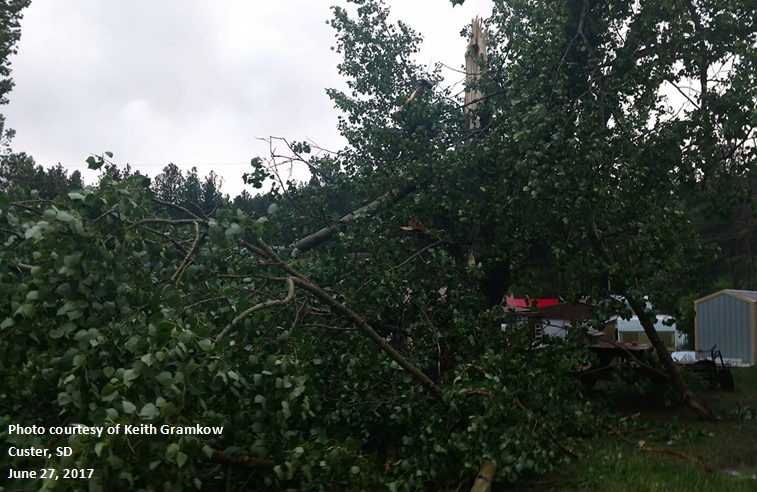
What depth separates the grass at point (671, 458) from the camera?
14.6ft

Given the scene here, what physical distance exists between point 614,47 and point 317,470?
5.46 m

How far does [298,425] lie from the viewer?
170 inches

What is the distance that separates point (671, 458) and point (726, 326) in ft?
34.1

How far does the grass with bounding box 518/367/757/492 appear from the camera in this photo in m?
4.45

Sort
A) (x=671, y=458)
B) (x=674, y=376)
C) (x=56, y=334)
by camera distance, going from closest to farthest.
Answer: (x=56, y=334) < (x=671, y=458) < (x=674, y=376)

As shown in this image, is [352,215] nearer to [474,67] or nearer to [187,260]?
[474,67]

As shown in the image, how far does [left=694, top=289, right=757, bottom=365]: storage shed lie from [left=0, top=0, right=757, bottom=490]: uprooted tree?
778cm

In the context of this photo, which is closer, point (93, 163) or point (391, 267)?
point (93, 163)

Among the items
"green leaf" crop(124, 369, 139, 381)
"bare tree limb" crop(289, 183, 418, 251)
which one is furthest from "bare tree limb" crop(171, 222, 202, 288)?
"bare tree limb" crop(289, 183, 418, 251)

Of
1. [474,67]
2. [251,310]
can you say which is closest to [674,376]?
[474,67]

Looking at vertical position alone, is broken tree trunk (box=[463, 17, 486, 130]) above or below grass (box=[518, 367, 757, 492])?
above

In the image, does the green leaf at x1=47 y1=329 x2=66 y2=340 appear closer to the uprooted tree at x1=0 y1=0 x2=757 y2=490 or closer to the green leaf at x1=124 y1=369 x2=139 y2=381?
the uprooted tree at x1=0 y1=0 x2=757 y2=490

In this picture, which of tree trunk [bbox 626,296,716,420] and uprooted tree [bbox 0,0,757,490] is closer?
uprooted tree [bbox 0,0,757,490]

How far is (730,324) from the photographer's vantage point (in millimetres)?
14258
